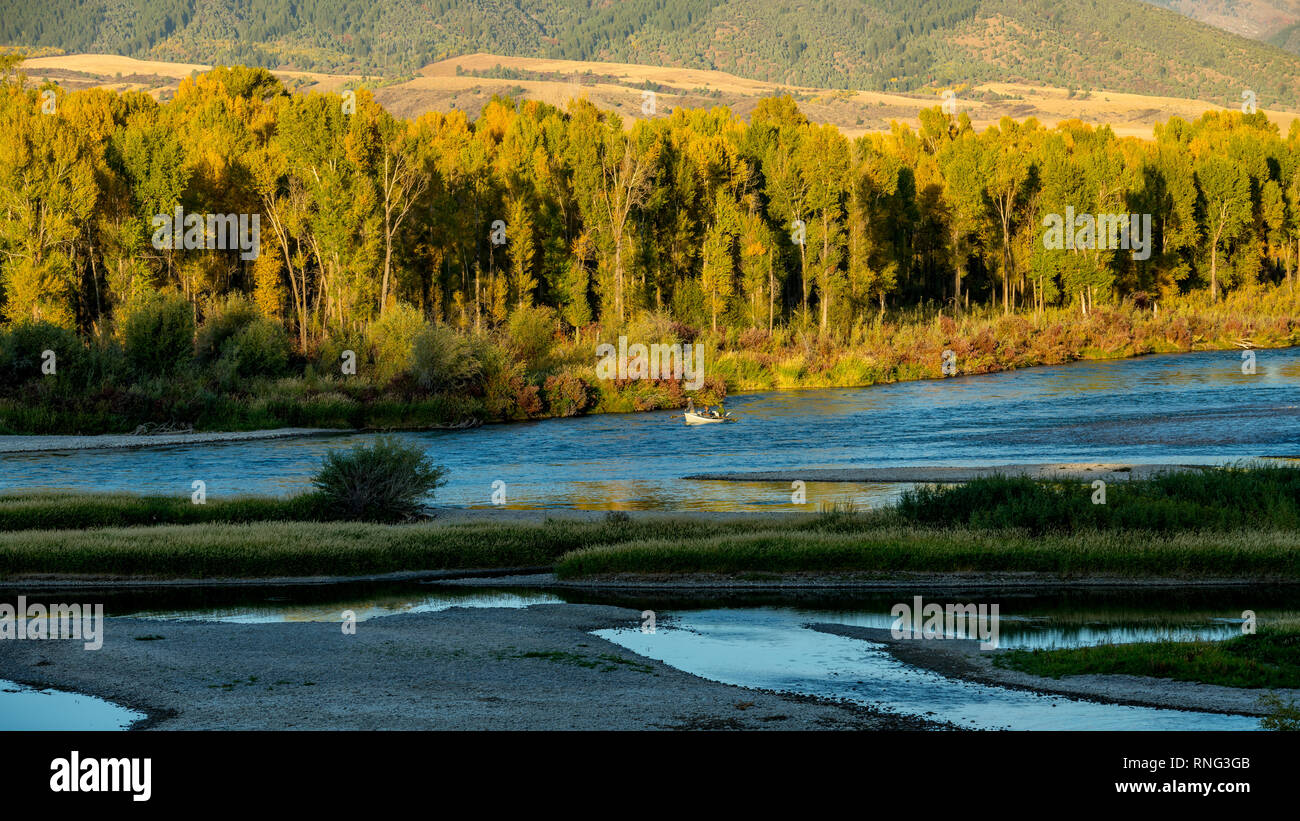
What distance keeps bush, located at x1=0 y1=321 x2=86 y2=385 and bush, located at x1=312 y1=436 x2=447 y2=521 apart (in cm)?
2927

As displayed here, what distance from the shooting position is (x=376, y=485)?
29672 mm

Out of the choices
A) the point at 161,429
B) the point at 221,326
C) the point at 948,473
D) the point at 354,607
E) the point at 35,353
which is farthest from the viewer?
the point at 221,326

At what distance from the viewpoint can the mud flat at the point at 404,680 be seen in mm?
12883

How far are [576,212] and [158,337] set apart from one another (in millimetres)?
28887

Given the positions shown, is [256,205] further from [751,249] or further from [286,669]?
[286,669]

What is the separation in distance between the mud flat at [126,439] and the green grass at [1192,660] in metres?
39.6

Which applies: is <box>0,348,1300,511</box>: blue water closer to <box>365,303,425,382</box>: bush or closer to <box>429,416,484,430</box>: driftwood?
<box>429,416,484,430</box>: driftwood

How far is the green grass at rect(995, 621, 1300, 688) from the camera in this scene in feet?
46.6

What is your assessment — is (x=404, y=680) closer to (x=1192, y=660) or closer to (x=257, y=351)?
(x=1192, y=660)

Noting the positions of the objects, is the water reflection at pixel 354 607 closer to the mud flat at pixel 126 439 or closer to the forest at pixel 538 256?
the mud flat at pixel 126 439

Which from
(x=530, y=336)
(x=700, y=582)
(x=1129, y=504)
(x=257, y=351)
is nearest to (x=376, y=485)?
(x=700, y=582)

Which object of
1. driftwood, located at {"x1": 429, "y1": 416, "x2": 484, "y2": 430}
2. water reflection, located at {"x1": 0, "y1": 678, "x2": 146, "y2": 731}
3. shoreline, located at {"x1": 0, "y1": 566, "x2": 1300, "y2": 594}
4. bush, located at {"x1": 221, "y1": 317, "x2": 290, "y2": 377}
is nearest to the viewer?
water reflection, located at {"x1": 0, "y1": 678, "x2": 146, "y2": 731}

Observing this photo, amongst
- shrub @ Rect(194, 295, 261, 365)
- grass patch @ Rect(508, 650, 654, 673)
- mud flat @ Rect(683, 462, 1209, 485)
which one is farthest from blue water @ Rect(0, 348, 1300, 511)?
grass patch @ Rect(508, 650, 654, 673)
